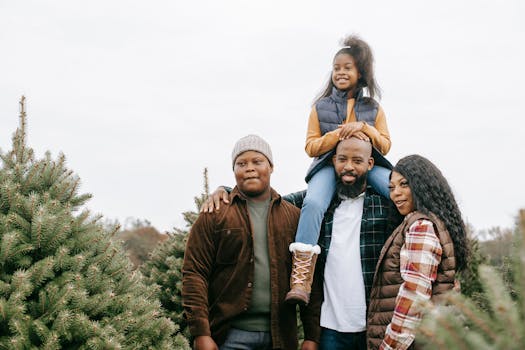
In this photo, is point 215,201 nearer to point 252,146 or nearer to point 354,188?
point 252,146

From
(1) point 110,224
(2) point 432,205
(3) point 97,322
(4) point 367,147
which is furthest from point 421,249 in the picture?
(1) point 110,224

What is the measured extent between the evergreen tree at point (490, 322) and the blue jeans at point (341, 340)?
272 centimetres

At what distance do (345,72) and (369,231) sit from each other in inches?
64.0

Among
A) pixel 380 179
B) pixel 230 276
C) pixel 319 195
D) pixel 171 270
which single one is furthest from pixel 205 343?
pixel 171 270

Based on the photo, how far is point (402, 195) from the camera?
12.9 feet

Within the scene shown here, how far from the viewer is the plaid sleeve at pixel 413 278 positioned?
3439mm

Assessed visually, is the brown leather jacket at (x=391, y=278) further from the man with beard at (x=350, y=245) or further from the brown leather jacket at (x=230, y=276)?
the brown leather jacket at (x=230, y=276)

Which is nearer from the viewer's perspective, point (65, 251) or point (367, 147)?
point (65, 251)

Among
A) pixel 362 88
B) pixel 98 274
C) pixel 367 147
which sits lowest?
pixel 98 274

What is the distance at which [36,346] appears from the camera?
3.09m

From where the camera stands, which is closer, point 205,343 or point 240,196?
point 205,343

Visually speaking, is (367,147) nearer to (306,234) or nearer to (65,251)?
(306,234)

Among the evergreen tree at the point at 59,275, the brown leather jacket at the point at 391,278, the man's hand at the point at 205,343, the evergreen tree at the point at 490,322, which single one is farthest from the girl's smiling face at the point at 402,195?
the evergreen tree at the point at 490,322

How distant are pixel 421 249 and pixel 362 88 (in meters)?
2.16
